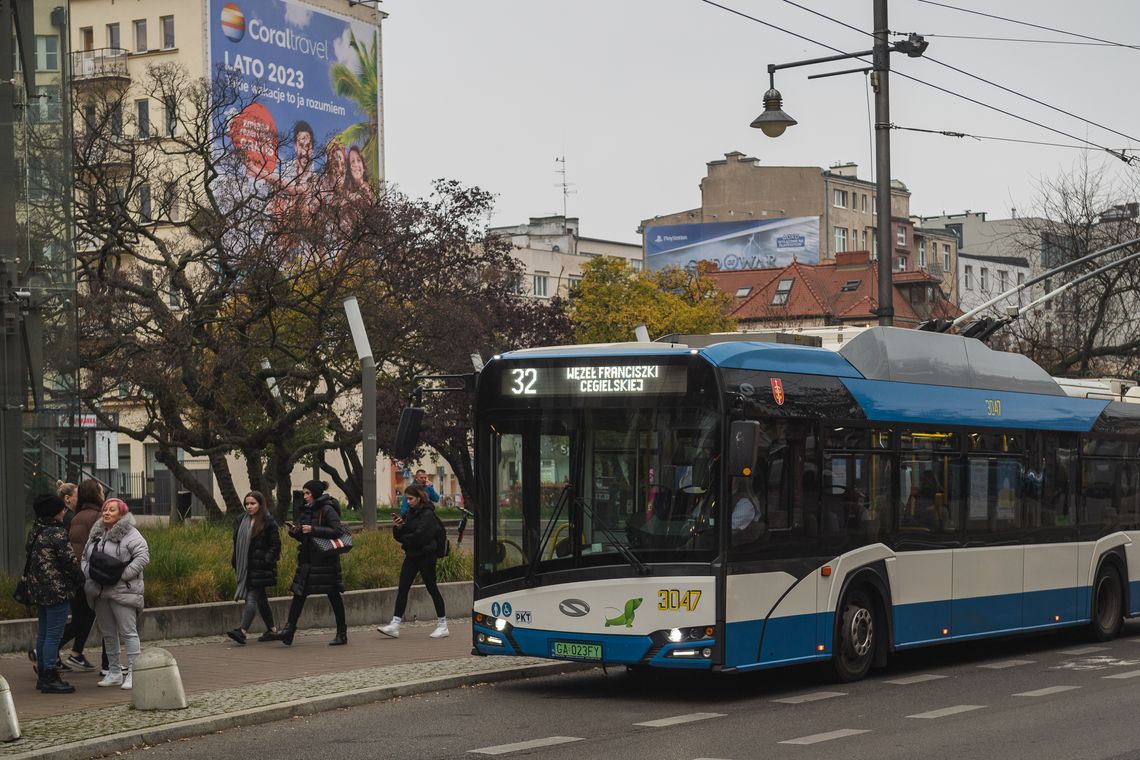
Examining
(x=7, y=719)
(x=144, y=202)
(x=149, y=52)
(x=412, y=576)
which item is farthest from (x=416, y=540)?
(x=149, y=52)

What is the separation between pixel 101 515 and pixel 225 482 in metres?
21.2

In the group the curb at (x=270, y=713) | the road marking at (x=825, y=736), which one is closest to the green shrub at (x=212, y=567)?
the curb at (x=270, y=713)

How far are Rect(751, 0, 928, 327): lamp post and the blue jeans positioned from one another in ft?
32.5

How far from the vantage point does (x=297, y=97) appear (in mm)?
82875

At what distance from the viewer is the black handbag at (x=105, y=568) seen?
14070 mm

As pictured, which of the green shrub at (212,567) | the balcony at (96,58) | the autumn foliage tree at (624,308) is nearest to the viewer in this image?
the green shrub at (212,567)

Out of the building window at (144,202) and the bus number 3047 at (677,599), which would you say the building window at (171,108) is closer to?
the building window at (144,202)

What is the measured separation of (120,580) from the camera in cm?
1415

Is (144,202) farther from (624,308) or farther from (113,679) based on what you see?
(624,308)

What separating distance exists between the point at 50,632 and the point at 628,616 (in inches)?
177

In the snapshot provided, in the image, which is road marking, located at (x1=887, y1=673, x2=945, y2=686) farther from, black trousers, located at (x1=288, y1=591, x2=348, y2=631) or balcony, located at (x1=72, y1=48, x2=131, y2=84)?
balcony, located at (x1=72, y1=48, x2=131, y2=84)

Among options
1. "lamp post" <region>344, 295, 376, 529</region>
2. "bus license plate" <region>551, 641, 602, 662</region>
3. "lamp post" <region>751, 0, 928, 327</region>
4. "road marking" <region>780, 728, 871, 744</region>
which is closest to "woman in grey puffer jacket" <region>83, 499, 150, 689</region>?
"bus license plate" <region>551, 641, 602, 662</region>

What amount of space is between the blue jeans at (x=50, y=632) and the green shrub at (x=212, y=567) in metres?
3.39

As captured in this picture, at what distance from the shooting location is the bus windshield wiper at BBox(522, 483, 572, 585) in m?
13.8
